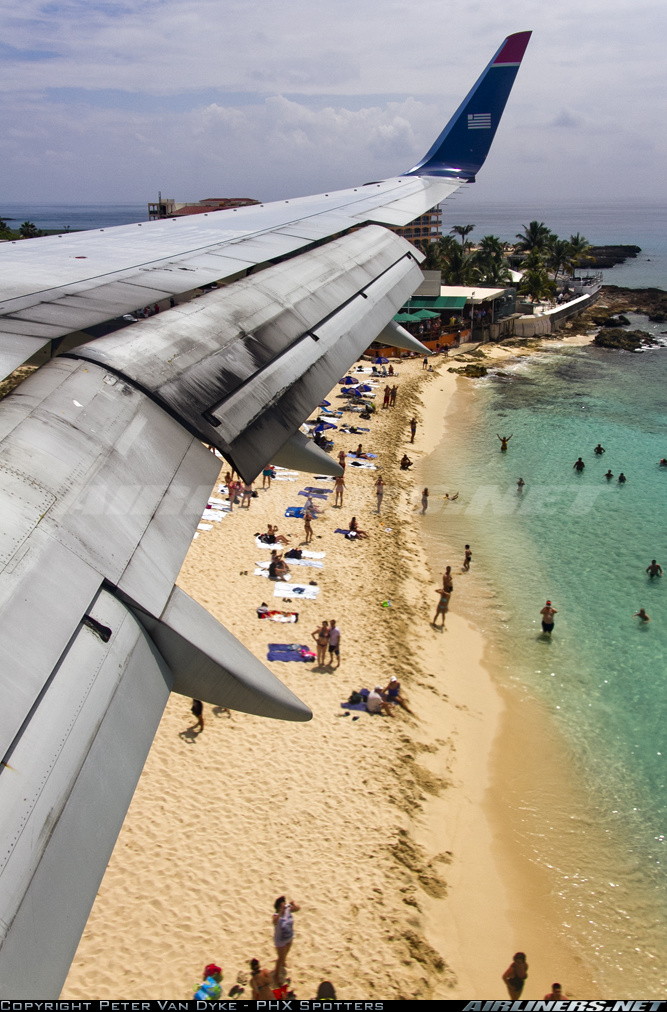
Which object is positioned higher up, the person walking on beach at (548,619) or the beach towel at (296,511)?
the beach towel at (296,511)

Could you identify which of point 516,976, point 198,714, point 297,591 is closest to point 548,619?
point 297,591

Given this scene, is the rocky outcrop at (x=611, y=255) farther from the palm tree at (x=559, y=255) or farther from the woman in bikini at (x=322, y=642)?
the woman in bikini at (x=322, y=642)

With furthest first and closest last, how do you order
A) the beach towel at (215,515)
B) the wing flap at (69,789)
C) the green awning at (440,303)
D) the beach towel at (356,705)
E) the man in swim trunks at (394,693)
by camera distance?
the green awning at (440,303)
the beach towel at (215,515)
the man in swim trunks at (394,693)
the beach towel at (356,705)
the wing flap at (69,789)

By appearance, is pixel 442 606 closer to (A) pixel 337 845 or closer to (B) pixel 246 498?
(B) pixel 246 498

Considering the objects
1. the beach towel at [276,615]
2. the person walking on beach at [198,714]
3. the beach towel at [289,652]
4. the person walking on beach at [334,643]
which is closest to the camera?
the person walking on beach at [198,714]

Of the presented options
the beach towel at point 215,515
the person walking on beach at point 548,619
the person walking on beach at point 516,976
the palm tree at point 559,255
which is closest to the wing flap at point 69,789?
the person walking on beach at point 516,976

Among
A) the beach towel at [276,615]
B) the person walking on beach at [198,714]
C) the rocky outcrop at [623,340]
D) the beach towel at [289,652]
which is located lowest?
the person walking on beach at [198,714]

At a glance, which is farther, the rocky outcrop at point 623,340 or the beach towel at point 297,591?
the rocky outcrop at point 623,340

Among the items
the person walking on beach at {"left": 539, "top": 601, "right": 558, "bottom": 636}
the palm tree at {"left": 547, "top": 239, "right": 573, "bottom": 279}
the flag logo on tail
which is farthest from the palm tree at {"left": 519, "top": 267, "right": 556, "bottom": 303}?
the person walking on beach at {"left": 539, "top": 601, "right": 558, "bottom": 636}
